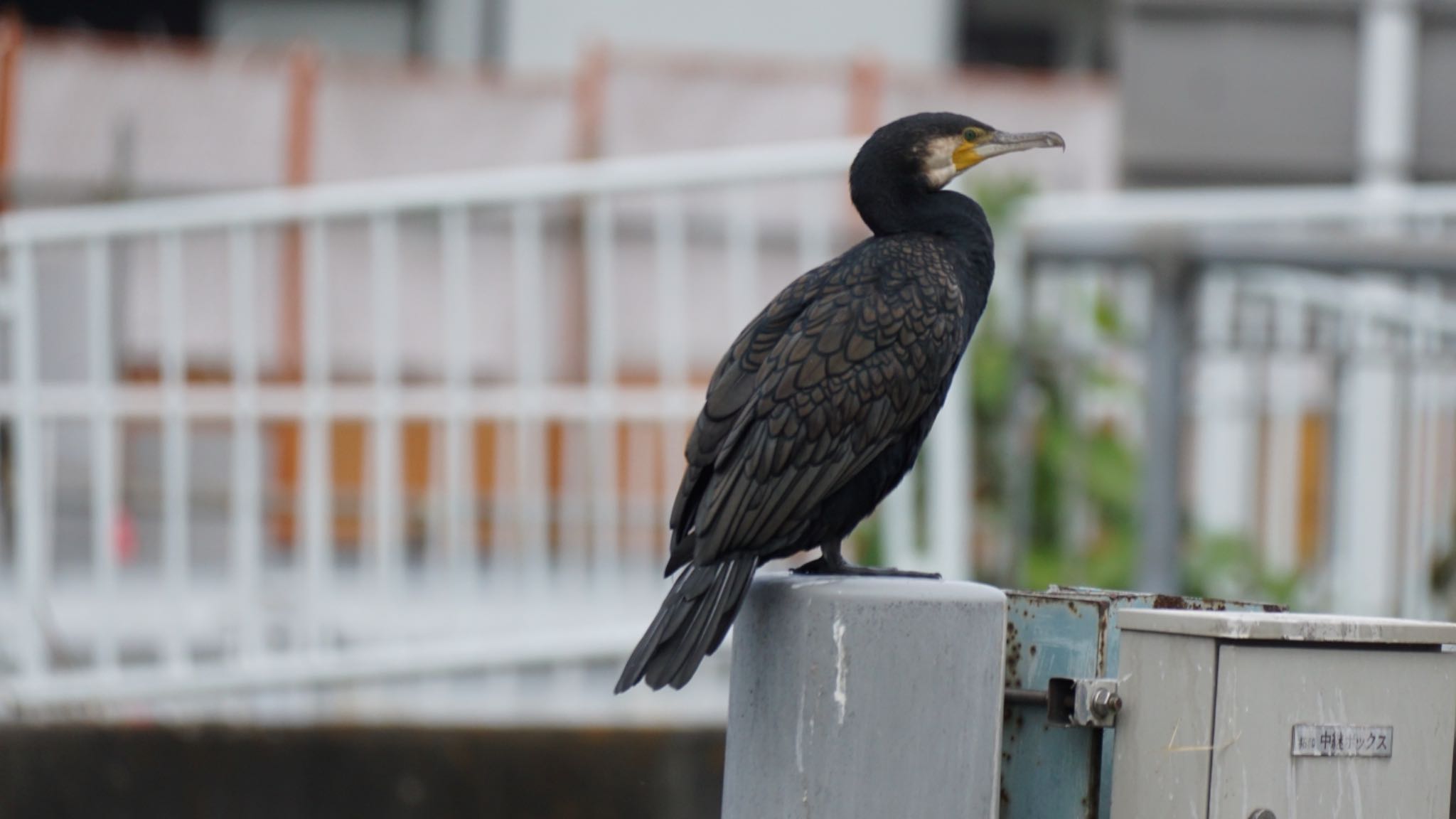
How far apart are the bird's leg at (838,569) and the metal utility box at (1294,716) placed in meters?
0.44

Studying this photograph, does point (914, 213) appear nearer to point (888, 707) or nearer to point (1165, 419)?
point (888, 707)

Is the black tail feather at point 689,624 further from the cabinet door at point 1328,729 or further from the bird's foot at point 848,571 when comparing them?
the cabinet door at point 1328,729

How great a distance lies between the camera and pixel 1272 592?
502 centimetres

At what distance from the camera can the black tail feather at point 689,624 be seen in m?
2.27

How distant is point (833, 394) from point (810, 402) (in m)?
0.03

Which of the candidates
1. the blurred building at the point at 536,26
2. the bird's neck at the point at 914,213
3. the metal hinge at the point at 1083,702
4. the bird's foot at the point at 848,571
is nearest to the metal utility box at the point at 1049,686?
the metal hinge at the point at 1083,702

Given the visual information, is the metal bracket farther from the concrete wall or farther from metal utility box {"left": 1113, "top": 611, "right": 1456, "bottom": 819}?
the concrete wall

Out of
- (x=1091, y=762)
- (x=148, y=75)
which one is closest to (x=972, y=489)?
(x=1091, y=762)

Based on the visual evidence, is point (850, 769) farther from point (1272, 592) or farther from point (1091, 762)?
point (1272, 592)

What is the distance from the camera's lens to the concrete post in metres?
2.20

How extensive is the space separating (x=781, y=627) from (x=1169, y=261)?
2303 mm

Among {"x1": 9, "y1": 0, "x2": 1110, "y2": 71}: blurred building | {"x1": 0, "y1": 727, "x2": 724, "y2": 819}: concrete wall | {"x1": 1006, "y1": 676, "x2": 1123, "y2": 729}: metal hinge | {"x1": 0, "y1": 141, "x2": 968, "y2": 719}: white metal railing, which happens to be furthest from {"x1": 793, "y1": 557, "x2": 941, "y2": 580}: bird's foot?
{"x1": 9, "y1": 0, "x2": 1110, "y2": 71}: blurred building

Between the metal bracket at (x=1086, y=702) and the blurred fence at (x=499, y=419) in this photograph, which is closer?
the metal bracket at (x=1086, y=702)

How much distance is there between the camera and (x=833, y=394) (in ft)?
→ 8.38
